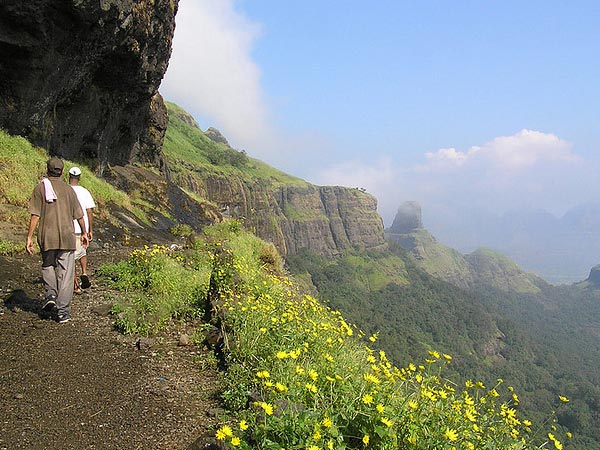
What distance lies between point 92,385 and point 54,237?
243 cm

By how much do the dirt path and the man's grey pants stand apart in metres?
0.34

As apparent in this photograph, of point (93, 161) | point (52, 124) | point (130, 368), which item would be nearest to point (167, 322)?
point (130, 368)

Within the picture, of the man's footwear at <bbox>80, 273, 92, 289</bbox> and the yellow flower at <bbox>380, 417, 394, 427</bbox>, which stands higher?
the yellow flower at <bbox>380, 417, 394, 427</bbox>

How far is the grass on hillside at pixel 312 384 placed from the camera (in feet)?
9.14

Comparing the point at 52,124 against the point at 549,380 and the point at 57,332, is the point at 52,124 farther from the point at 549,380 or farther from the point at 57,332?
the point at 549,380

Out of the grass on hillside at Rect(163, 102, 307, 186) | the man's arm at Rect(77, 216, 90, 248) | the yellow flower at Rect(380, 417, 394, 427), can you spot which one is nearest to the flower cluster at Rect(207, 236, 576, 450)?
the yellow flower at Rect(380, 417, 394, 427)

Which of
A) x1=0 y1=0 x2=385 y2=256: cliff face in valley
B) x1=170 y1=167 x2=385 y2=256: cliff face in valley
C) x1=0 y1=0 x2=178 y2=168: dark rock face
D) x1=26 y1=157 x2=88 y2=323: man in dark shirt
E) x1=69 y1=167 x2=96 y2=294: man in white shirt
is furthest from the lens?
x1=170 y1=167 x2=385 y2=256: cliff face in valley

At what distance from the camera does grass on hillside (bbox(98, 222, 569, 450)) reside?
279cm

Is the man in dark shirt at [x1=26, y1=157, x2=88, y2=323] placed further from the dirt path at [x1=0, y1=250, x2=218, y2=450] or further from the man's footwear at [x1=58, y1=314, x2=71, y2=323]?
the dirt path at [x1=0, y1=250, x2=218, y2=450]

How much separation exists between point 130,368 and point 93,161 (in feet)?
56.6

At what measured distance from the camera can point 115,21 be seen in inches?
517

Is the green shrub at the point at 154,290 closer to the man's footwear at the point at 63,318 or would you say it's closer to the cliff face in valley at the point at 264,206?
the man's footwear at the point at 63,318

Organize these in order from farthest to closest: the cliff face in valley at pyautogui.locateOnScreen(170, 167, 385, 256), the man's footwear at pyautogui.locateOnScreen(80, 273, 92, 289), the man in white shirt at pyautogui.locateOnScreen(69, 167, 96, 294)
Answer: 1. the cliff face in valley at pyautogui.locateOnScreen(170, 167, 385, 256)
2. the man's footwear at pyautogui.locateOnScreen(80, 273, 92, 289)
3. the man in white shirt at pyautogui.locateOnScreen(69, 167, 96, 294)

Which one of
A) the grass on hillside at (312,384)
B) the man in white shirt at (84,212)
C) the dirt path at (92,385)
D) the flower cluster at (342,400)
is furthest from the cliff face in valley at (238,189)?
the flower cluster at (342,400)
